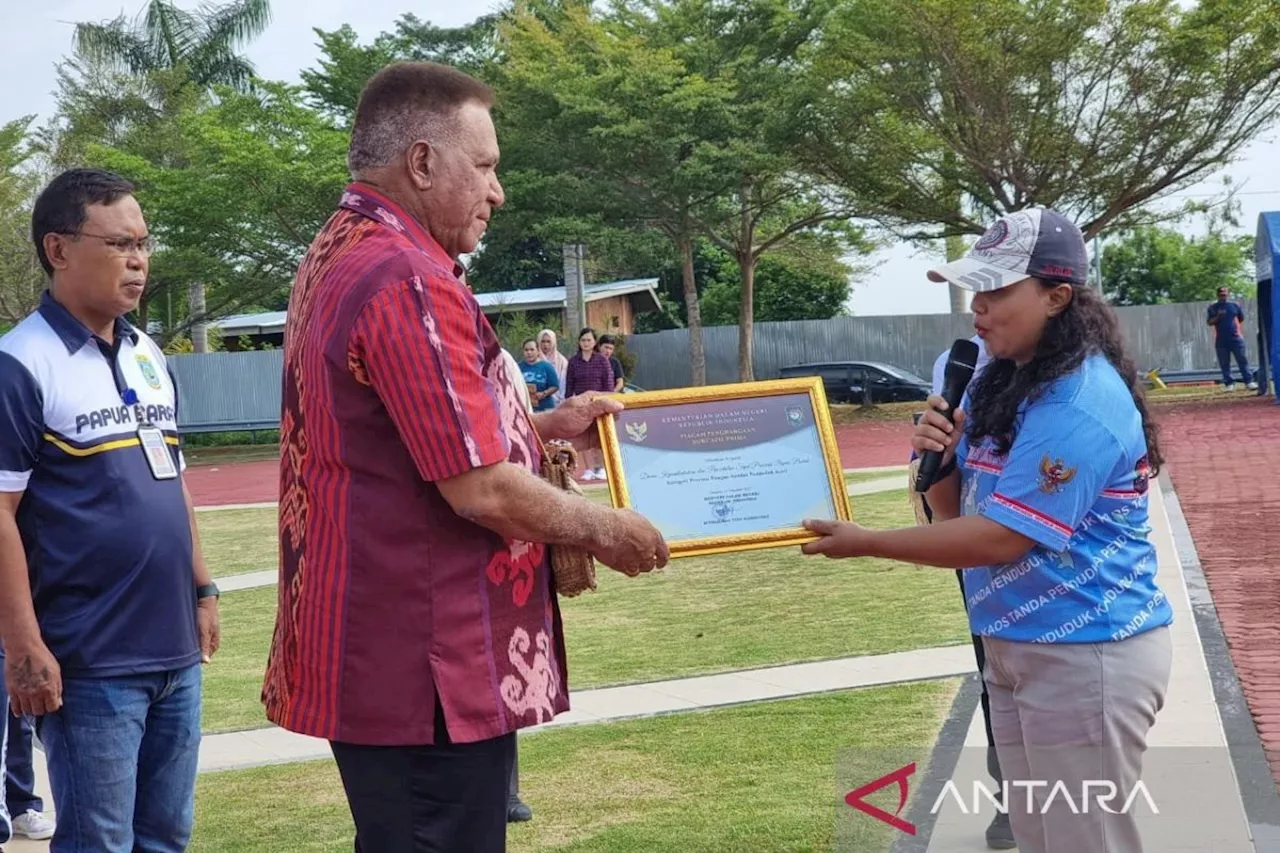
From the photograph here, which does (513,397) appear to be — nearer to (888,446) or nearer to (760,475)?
(760,475)

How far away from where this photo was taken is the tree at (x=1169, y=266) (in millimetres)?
62000

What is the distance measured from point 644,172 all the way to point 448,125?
31327 mm

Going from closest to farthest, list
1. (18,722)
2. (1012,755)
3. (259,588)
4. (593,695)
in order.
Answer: (1012,755)
(18,722)
(593,695)
(259,588)

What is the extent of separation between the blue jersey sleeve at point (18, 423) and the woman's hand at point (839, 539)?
1997 millimetres

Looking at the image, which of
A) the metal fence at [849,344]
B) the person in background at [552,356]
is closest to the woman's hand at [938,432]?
the person in background at [552,356]

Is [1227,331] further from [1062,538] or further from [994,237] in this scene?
[1062,538]

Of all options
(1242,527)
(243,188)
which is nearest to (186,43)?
(243,188)

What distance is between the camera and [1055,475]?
3.18 m

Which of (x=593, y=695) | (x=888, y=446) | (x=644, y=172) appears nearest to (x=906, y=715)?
(x=593, y=695)

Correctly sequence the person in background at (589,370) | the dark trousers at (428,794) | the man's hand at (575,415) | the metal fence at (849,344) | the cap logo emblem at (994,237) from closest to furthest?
1. the dark trousers at (428,794)
2. the cap logo emblem at (994,237)
3. the man's hand at (575,415)
4. the person in background at (589,370)
5. the metal fence at (849,344)

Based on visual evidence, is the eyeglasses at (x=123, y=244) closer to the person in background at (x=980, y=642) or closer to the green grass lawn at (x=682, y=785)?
the person in background at (x=980, y=642)

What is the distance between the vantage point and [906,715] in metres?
6.85

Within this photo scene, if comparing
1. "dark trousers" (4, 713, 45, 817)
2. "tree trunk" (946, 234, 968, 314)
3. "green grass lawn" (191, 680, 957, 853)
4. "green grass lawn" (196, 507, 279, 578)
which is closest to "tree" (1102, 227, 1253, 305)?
"tree trunk" (946, 234, 968, 314)

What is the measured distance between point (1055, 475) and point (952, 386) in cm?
69
